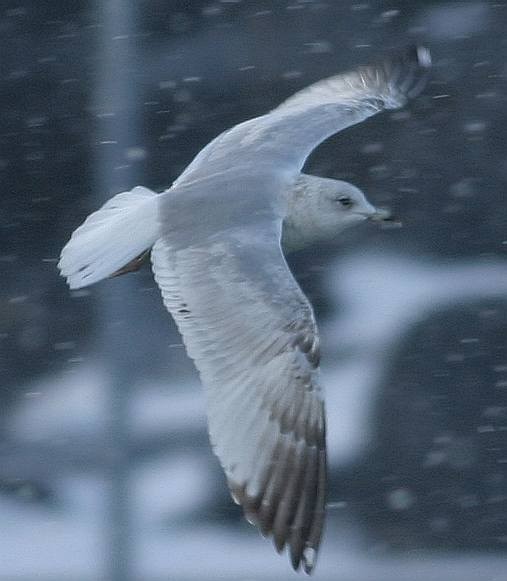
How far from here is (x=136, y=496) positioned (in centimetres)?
341

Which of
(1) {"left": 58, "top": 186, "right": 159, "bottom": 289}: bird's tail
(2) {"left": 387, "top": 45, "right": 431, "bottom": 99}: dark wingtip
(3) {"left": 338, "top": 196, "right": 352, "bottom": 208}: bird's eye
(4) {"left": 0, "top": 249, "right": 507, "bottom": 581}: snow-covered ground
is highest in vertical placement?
(1) {"left": 58, "top": 186, "right": 159, "bottom": 289}: bird's tail

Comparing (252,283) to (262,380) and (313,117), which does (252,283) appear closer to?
(262,380)

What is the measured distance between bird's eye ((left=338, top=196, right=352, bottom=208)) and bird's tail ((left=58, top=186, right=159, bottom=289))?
282 millimetres

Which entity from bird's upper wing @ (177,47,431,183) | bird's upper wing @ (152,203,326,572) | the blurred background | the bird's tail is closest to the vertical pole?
the blurred background

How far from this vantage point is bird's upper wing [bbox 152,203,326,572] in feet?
7.45

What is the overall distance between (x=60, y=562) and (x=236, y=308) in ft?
3.82

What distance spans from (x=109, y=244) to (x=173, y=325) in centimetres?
128

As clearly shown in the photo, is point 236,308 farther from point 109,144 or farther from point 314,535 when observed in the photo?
point 109,144

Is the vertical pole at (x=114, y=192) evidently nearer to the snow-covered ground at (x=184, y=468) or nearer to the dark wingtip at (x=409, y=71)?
the snow-covered ground at (x=184, y=468)

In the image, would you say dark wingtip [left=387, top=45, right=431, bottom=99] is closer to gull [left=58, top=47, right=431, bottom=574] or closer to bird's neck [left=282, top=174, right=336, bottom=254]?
gull [left=58, top=47, right=431, bottom=574]

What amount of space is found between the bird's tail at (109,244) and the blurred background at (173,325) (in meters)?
0.87

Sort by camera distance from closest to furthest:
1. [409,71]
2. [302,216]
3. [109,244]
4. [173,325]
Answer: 1. [109,244]
2. [302,216]
3. [409,71]
4. [173,325]

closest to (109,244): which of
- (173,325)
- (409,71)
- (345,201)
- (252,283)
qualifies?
(252,283)

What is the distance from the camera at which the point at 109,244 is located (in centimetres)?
256
